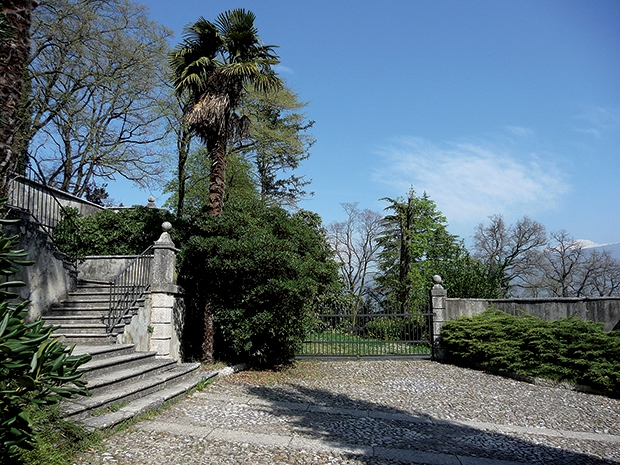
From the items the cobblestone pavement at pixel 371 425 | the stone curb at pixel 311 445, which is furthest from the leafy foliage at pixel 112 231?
the stone curb at pixel 311 445

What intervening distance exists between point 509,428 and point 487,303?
7430 millimetres

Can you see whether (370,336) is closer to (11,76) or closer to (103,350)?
(103,350)

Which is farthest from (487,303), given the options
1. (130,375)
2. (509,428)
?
(130,375)

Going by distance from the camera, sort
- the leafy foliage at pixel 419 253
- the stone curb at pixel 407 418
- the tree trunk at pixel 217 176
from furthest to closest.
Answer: the leafy foliage at pixel 419 253
the tree trunk at pixel 217 176
the stone curb at pixel 407 418

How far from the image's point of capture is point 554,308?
11.7 m

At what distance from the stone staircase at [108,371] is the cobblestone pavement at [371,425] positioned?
10.9 inches

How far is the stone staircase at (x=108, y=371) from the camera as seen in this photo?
518 centimetres

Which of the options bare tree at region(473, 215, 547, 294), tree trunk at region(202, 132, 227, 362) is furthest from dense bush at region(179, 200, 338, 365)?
bare tree at region(473, 215, 547, 294)

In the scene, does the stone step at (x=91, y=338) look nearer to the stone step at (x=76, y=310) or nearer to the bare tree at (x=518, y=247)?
the stone step at (x=76, y=310)

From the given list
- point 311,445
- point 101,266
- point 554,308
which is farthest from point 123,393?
point 554,308

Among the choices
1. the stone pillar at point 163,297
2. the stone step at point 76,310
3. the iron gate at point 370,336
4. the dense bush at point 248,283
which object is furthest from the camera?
the iron gate at point 370,336

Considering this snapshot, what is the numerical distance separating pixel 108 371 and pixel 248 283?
11.4 ft

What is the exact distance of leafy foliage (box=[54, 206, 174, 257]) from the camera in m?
12.3

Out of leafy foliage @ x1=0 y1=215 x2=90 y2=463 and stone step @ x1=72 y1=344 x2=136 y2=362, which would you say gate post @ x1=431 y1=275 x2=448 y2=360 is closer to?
stone step @ x1=72 y1=344 x2=136 y2=362
